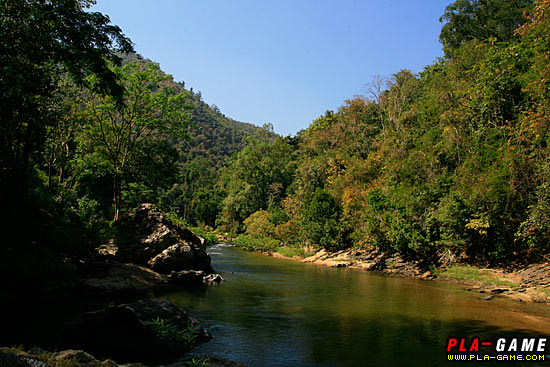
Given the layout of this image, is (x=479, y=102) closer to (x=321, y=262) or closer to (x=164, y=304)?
(x=321, y=262)

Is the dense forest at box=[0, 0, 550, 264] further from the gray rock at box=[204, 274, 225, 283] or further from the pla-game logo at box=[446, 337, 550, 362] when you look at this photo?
the pla-game logo at box=[446, 337, 550, 362]

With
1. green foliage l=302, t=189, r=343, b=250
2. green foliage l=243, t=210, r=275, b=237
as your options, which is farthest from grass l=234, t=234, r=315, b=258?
green foliage l=302, t=189, r=343, b=250

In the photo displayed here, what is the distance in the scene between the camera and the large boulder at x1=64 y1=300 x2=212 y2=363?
349 inches

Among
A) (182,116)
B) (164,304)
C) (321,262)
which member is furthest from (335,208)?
(164,304)

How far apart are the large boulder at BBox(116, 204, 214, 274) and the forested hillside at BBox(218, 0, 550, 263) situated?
16659 mm

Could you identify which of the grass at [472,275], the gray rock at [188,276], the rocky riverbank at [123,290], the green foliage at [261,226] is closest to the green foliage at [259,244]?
the green foliage at [261,226]

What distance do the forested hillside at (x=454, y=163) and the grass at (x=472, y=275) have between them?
1.32 meters

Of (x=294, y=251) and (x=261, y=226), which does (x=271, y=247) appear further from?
(x=261, y=226)

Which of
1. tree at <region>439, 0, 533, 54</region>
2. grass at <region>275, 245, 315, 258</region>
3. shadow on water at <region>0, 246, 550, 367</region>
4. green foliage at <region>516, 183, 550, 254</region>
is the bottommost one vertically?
grass at <region>275, 245, 315, 258</region>

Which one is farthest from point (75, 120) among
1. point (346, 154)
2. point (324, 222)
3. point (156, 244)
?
point (346, 154)

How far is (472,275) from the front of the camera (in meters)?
23.3

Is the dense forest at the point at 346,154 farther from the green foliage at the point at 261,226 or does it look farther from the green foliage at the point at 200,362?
the green foliage at the point at 200,362

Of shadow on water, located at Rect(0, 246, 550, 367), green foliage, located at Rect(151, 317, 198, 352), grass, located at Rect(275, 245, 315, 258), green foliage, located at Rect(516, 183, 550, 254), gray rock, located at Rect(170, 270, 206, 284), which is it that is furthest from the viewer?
grass, located at Rect(275, 245, 315, 258)

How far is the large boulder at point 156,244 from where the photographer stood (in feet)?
65.1
